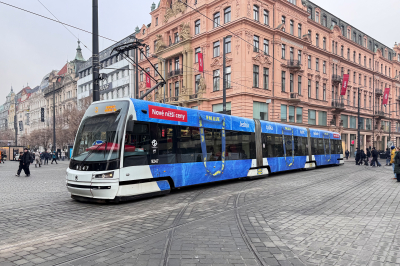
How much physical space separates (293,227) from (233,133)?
754 cm

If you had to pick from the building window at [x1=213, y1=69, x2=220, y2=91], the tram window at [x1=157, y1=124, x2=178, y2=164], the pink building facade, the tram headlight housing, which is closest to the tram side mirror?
the tram window at [x1=157, y1=124, x2=178, y2=164]

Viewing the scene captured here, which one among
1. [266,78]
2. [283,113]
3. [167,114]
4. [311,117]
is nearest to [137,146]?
[167,114]

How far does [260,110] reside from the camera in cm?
3148

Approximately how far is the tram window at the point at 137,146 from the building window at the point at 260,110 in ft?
75.9

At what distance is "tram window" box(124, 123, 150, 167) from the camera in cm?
832

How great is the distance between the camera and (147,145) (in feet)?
29.3

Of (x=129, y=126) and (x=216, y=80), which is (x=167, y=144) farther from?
(x=216, y=80)

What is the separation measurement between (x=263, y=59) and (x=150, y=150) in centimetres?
2552

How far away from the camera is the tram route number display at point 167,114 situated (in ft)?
30.4

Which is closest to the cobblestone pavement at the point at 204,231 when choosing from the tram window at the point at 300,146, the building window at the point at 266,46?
the tram window at the point at 300,146

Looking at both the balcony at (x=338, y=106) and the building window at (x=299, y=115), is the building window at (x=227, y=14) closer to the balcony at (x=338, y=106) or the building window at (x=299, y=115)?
the building window at (x=299, y=115)

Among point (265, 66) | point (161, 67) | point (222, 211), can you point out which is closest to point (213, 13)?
point (265, 66)

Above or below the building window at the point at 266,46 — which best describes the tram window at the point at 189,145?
below

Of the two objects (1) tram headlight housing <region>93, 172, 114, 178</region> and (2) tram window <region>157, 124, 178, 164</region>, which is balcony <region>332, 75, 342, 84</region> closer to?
(2) tram window <region>157, 124, 178, 164</region>
